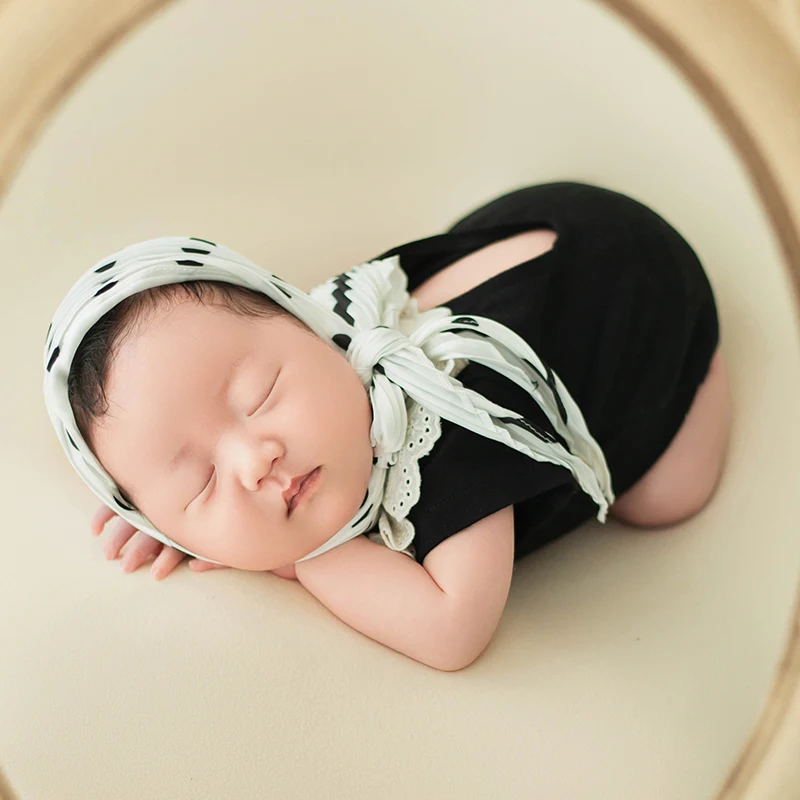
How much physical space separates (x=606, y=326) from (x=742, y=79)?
1.11 feet

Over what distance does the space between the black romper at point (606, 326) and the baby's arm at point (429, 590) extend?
0.11m

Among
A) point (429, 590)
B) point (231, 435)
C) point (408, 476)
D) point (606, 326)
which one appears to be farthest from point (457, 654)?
point (606, 326)

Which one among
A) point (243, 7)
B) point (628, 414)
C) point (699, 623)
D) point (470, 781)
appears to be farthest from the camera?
point (243, 7)

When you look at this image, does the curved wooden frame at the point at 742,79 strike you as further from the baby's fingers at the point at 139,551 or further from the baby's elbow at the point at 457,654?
the baby's fingers at the point at 139,551

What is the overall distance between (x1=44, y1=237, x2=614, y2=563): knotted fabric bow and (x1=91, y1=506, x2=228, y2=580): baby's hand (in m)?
0.02

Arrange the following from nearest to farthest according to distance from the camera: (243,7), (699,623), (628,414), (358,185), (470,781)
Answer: (470,781)
(699,623)
(628,414)
(243,7)
(358,185)

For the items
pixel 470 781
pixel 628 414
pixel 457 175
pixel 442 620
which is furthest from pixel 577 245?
pixel 470 781

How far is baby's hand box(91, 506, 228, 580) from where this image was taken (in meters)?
0.94

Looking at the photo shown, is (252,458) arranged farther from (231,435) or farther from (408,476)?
(408,476)

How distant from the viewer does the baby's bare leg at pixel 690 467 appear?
1.09 m

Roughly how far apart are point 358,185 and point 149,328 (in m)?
0.64

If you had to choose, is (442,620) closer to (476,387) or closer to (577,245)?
(476,387)

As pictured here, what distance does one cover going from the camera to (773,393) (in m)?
1.09

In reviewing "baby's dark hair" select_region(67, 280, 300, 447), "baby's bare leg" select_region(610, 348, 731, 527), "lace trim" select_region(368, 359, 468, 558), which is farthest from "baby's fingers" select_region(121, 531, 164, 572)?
"baby's bare leg" select_region(610, 348, 731, 527)
